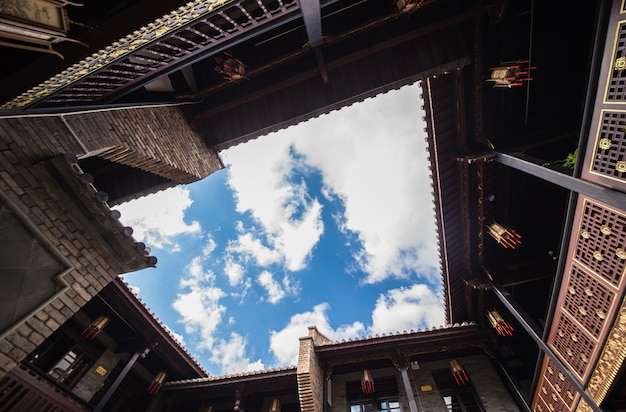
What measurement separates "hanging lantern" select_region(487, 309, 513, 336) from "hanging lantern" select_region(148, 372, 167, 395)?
1107 cm

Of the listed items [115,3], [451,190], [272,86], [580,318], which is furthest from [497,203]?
[115,3]

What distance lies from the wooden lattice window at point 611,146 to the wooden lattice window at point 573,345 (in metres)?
3.29

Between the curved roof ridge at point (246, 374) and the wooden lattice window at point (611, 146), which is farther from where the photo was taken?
the curved roof ridge at point (246, 374)

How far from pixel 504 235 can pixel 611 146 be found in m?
3.80

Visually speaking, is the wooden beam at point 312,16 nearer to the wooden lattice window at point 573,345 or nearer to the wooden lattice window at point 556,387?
the wooden lattice window at point 573,345

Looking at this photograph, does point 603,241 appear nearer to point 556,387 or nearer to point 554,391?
point 556,387

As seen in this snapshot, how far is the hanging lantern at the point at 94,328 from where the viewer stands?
9.06 meters

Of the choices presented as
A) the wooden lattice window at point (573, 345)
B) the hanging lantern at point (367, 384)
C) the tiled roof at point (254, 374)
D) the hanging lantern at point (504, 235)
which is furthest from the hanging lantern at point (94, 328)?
the wooden lattice window at point (573, 345)

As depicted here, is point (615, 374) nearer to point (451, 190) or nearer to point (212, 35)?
point (451, 190)

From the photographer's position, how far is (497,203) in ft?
28.1

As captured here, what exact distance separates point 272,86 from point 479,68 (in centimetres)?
493

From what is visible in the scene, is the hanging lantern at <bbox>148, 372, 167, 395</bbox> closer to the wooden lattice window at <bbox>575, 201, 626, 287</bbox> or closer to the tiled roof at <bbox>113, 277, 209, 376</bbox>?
the tiled roof at <bbox>113, 277, 209, 376</bbox>

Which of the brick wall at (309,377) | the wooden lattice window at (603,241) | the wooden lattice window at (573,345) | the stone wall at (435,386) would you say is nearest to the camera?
the wooden lattice window at (603,241)

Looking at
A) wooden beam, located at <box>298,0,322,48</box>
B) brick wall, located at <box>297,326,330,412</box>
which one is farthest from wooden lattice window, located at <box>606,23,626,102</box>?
brick wall, located at <box>297,326,330,412</box>
